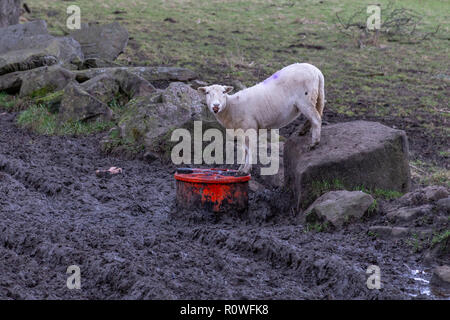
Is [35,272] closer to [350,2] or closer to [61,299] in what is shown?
[61,299]

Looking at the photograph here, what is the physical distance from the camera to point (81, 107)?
11.9 metres

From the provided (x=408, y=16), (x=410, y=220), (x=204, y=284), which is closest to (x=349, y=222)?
(x=410, y=220)

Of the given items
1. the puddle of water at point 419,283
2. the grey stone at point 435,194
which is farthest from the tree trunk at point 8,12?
the puddle of water at point 419,283

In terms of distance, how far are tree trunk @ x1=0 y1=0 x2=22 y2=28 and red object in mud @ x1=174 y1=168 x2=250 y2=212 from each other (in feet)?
42.0

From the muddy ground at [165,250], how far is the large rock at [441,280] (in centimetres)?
11

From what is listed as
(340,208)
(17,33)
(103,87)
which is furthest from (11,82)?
(340,208)

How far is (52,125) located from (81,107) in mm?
656

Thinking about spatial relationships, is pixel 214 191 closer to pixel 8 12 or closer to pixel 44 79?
pixel 44 79

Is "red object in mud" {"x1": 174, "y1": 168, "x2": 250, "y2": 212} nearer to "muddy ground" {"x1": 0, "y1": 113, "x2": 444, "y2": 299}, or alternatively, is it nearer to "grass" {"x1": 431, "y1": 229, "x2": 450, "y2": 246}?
"muddy ground" {"x1": 0, "y1": 113, "x2": 444, "y2": 299}

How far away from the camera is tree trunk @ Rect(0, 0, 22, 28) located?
59.4 feet

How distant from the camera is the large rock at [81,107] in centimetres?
1192

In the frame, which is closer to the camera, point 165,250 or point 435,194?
point 165,250

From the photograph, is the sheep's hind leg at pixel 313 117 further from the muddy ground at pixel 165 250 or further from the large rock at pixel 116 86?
the large rock at pixel 116 86
